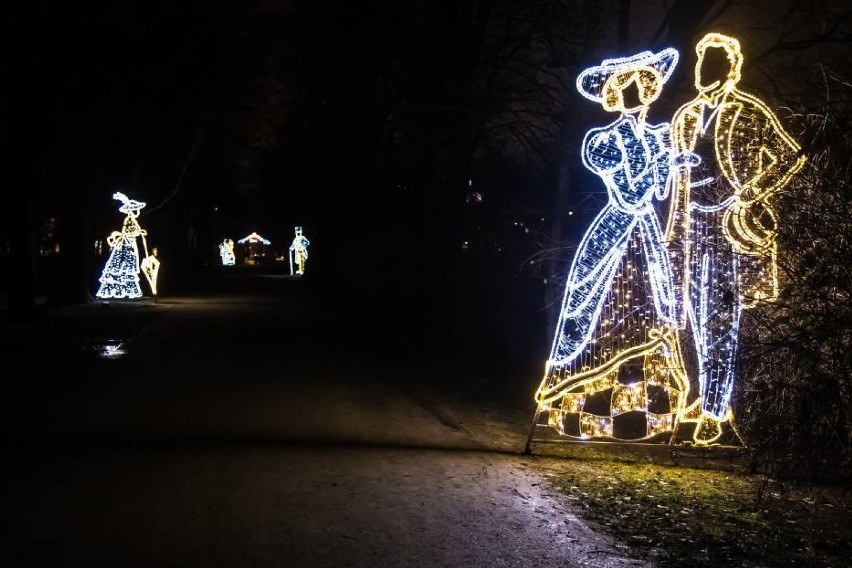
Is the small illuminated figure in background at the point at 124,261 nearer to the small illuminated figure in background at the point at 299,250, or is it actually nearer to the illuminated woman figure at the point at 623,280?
the illuminated woman figure at the point at 623,280

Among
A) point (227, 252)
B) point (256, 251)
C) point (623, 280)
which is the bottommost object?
point (623, 280)

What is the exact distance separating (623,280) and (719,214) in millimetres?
1144

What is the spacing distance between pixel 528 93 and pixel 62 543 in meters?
12.6

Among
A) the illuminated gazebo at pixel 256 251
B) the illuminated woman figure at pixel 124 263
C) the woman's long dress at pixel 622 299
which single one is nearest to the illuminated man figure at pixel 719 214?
the woman's long dress at pixel 622 299

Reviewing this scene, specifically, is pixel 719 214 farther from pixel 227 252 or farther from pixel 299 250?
pixel 227 252

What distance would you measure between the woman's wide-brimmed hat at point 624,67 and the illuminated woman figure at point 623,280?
0.03ft

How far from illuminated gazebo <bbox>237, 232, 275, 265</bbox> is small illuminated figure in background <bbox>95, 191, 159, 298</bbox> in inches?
2769

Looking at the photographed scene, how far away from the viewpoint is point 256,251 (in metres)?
118

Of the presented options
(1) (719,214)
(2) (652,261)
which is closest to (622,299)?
(2) (652,261)

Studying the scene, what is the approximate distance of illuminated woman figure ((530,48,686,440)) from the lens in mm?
8531

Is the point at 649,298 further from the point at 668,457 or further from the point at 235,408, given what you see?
the point at 235,408

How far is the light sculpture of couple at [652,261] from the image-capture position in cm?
816

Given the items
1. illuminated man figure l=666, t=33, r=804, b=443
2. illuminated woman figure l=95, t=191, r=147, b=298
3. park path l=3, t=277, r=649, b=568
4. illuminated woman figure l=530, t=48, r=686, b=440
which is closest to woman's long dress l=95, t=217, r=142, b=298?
illuminated woman figure l=95, t=191, r=147, b=298

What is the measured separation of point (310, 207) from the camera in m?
50.0
